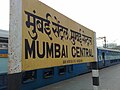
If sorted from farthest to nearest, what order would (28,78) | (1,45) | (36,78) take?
(36,78) → (28,78) → (1,45)

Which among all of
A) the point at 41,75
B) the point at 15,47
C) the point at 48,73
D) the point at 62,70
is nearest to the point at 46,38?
the point at 15,47

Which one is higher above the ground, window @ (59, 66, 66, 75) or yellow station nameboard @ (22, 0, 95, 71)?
yellow station nameboard @ (22, 0, 95, 71)

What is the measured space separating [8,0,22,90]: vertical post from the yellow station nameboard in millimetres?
119

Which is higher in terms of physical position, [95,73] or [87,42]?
[87,42]

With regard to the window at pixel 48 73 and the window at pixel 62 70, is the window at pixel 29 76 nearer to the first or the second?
the window at pixel 48 73

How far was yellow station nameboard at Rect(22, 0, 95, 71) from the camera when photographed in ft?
8.97

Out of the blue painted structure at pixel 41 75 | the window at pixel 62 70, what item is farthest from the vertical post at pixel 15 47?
the window at pixel 62 70

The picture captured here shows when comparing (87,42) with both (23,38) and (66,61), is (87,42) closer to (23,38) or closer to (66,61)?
(66,61)

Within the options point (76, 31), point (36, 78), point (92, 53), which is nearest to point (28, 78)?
point (36, 78)

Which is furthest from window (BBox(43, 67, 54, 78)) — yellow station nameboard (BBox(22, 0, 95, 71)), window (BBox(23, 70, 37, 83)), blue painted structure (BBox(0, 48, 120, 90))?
yellow station nameboard (BBox(22, 0, 95, 71))

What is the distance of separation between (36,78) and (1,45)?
324 centimetres

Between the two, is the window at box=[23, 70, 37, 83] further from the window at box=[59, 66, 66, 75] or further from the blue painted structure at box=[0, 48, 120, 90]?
the window at box=[59, 66, 66, 75]

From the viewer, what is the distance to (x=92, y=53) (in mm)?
5488

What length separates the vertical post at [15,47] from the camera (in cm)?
239
